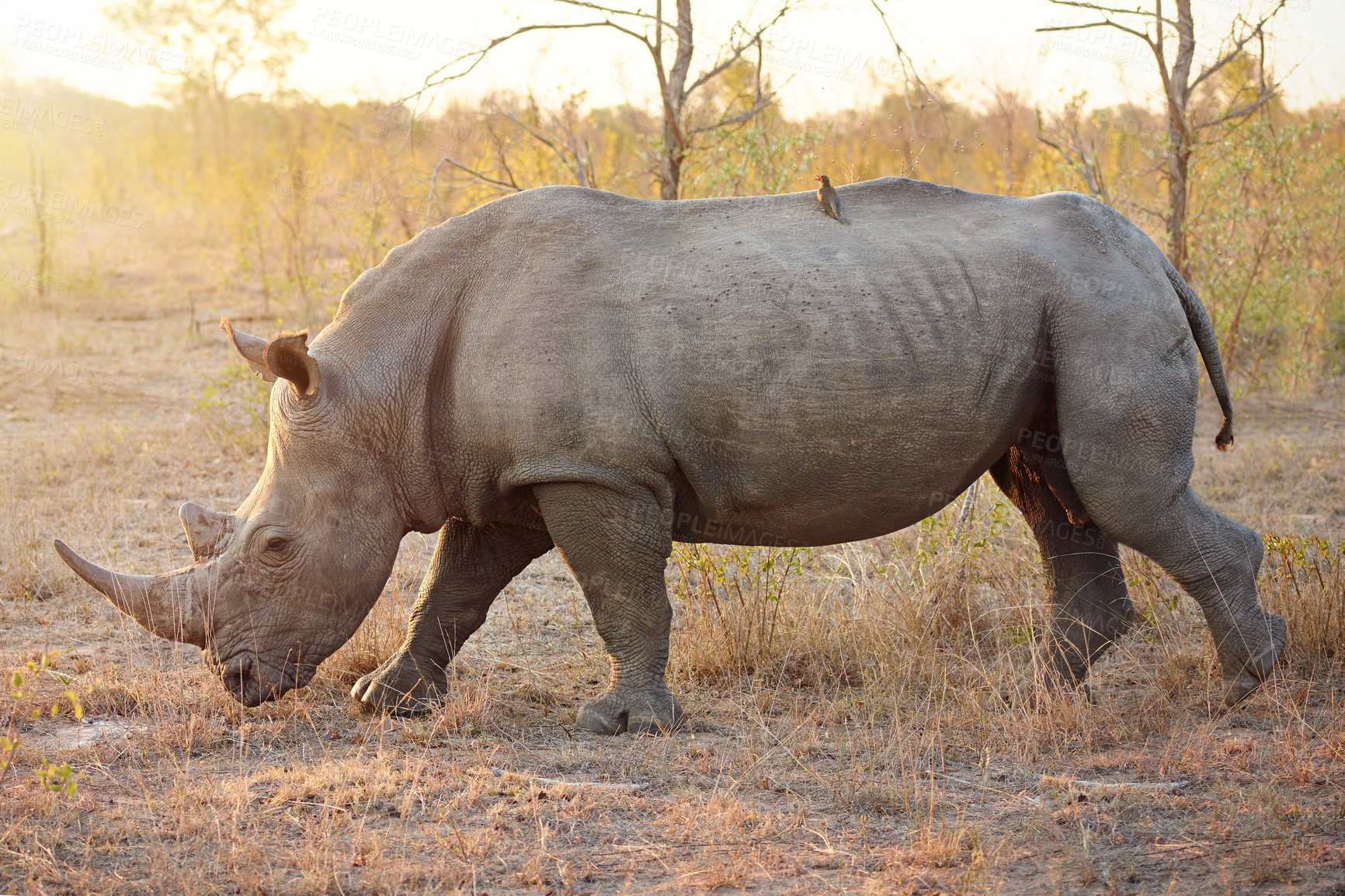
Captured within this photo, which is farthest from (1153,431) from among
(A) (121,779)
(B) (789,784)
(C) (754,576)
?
(A) (121,779)

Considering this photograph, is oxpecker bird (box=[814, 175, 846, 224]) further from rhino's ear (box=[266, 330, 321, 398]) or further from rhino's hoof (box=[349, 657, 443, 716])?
rhino's hoof (box=[349, 657, 443, 716])

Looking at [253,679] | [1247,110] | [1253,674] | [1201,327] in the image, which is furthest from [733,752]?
[1247,110]

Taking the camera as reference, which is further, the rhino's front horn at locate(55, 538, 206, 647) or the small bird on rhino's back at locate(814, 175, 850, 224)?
the small bird on rhino's back at locate(814, 175, 850, 224)

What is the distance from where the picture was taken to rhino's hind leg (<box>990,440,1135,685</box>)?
5.26m

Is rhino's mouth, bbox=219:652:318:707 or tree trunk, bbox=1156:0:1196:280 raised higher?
tree trunk, bbox=1156:0:1196:280

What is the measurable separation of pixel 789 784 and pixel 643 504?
1140 millimetres

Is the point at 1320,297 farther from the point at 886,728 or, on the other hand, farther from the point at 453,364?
the point at 453,364

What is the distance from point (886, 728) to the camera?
4727mm

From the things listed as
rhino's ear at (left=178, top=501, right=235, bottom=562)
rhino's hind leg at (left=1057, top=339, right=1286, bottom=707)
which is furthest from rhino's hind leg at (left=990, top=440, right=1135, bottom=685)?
rhino's ear at (left=178, top=501, right=235, bottom=562)

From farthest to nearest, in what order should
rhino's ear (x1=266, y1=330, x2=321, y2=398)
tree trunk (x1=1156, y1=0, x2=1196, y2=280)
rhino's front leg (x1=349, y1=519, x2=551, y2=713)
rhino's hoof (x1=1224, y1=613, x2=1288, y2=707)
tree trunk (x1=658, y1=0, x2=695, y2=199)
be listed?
tree trunk (x1=1156, y1=0, x2=1196, y2=280) → tree trunk (x1=658, y1=0, x2=695, y2=199) → rhino's front leg (x1=349, y1=519, x2=551, y2=713) → rhino's hoof (x1=1224, y1=613, x2=1288, y2=707) → rhino's ear (x1=266, y1=330, x2=321, y2=398)

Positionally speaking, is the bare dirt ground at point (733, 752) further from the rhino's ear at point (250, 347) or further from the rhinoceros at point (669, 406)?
the rhino's ear at point (250, 347)

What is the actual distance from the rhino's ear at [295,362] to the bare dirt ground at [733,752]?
1291 millimetres

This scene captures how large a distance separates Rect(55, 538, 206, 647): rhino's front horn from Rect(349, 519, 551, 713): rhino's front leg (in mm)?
801

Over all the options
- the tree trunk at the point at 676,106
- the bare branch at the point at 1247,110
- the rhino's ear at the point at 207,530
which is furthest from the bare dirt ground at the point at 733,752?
the bare branch at the point at 1247,110
